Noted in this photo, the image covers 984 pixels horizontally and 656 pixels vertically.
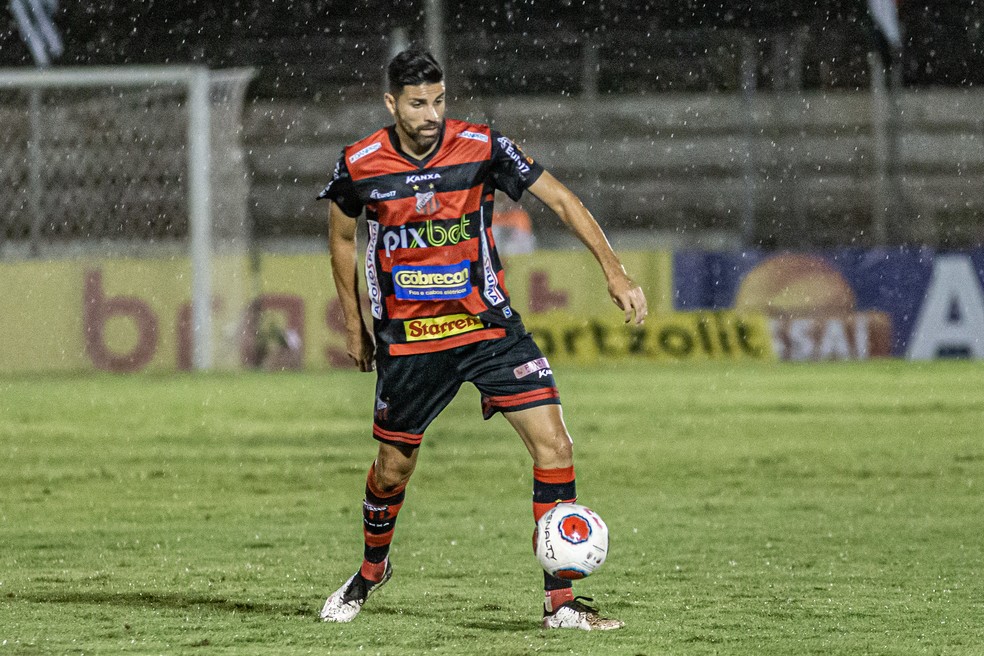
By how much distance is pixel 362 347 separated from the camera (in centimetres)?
522

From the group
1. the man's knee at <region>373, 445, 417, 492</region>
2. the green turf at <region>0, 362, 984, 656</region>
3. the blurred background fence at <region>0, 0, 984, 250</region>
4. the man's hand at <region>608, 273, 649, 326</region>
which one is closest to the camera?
the man's hand at <region>608, 273, 649, 326</region>

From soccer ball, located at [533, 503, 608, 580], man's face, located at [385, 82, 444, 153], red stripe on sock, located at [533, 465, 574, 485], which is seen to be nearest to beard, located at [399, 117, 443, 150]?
man's face, located at [385, 82, 444, 153]

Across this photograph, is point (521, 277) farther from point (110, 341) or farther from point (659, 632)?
point (659, 632)

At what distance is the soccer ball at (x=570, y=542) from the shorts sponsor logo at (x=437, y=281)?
2.45 ft

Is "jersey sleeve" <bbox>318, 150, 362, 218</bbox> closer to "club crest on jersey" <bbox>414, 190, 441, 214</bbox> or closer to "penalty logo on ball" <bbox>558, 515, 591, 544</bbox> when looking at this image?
"club crest on jersey" <bbox>414, 190, 441, 214</bbox>

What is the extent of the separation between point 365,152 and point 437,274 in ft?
1.45

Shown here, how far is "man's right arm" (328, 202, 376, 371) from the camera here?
5121mm

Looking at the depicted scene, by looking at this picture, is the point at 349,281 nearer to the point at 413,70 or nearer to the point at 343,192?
the point at 343,192

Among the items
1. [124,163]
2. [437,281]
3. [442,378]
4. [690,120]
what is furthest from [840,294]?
[437,281]

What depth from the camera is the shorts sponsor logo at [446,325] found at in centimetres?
508

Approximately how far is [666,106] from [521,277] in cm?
427

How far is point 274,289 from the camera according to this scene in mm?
17578

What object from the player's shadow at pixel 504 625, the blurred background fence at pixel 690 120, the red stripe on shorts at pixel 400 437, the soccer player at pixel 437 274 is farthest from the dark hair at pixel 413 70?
the blurred background fence at pixel 690 120

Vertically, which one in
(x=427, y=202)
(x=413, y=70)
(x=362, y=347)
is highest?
(x=413, y=70)
